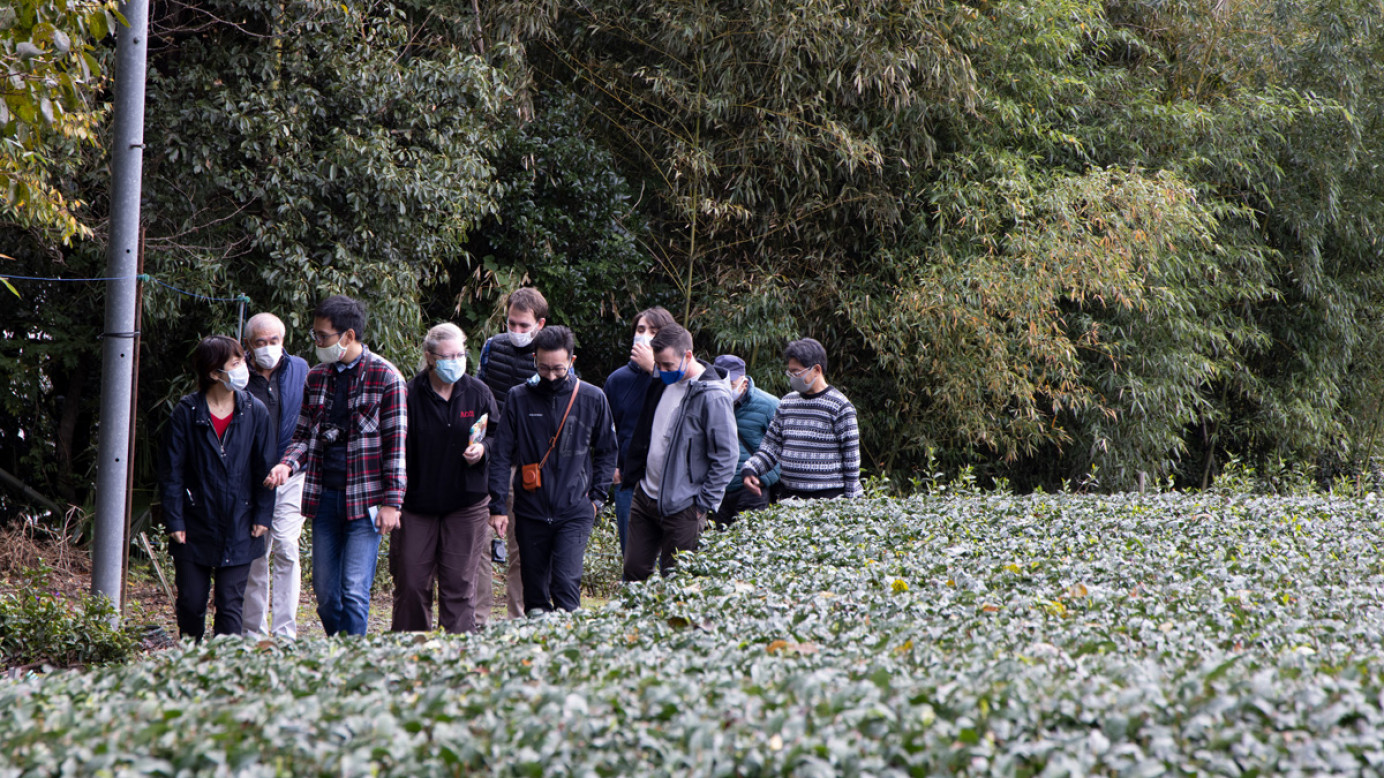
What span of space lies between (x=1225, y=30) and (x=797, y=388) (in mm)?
8462

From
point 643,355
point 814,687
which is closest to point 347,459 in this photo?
point 643,355

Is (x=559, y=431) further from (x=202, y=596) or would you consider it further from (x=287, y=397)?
(x=202, y=596)

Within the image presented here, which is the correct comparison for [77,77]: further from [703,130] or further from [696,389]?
[703,130]

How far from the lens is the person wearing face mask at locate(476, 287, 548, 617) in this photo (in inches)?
222

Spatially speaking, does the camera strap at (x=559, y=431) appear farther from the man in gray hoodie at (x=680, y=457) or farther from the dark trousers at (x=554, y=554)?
the man in gray hoodie at (x=680, y=457)

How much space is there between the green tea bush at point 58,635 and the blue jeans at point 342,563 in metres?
0.75

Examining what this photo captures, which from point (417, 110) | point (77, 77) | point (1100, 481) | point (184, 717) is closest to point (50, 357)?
point (417, 110)

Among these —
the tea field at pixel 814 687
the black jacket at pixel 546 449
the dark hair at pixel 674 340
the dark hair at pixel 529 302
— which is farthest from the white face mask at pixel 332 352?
the tea field at pixel 814 687

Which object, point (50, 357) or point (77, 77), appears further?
point (50, 357)

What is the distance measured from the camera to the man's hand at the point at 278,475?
185 inches

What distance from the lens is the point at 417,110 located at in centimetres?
838

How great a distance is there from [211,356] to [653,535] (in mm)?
2057

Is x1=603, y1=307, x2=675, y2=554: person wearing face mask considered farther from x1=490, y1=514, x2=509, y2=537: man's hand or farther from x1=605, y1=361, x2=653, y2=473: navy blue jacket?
x1=490, y1=514, x2=509, y2=537: man's hand

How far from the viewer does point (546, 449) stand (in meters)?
5.11
